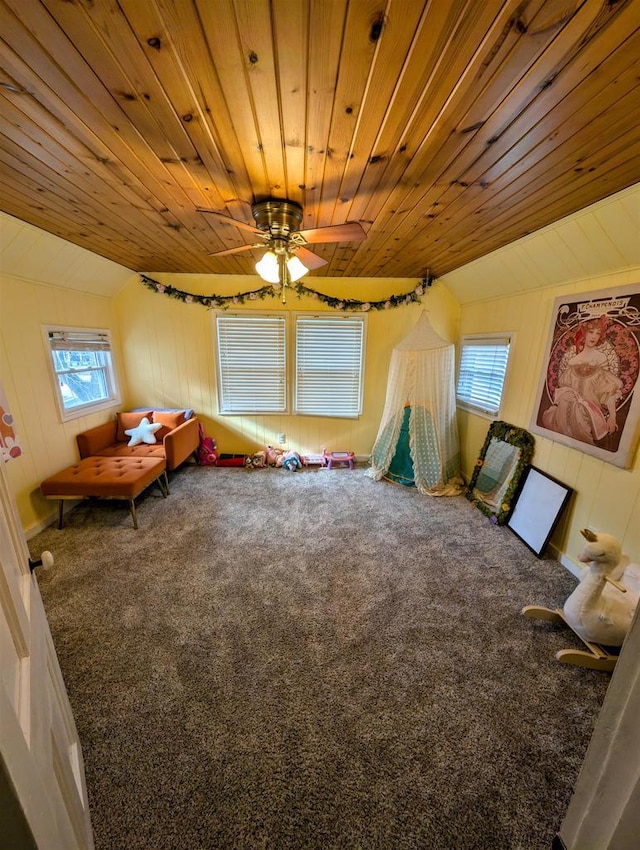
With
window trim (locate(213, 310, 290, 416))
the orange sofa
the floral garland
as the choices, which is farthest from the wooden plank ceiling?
the orange sofa

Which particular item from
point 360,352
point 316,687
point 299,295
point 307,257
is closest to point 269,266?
point 307,257

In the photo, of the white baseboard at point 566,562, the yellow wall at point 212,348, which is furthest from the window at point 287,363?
the white baseboard at point 566,562

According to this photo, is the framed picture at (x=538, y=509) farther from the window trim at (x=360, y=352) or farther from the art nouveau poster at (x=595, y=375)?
the window trim at (x=360, y=352)

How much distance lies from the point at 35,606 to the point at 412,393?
3369mm

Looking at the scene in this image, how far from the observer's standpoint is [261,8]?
801 millimetres

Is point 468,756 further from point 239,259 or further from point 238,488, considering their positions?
point 239,259

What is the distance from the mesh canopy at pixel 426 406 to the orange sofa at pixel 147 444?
241cm

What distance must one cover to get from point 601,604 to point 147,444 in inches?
155

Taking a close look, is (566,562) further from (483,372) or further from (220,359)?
(220,359)

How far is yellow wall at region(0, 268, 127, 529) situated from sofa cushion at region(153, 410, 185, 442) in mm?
771

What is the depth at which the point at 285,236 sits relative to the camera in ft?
6.22

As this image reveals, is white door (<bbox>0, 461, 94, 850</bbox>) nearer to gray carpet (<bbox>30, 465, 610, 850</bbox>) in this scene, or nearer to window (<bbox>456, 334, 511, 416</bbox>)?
gray carpet (<bbox>30, 465, 610, 850</bbox>)

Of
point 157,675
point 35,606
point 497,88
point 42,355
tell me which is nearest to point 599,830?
point 35,606

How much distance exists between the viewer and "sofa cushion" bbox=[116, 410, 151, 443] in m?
3.67
